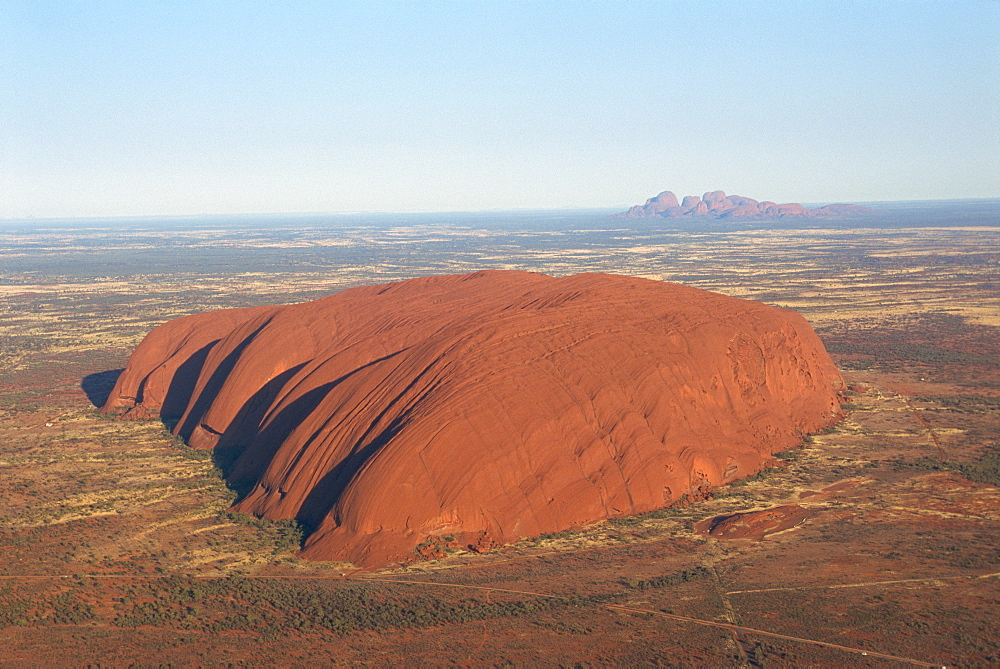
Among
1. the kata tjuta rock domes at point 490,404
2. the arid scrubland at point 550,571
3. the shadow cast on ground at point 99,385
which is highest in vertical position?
the kata tjuta rock domes at point 490,404

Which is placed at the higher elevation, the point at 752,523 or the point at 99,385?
the point at 752,523

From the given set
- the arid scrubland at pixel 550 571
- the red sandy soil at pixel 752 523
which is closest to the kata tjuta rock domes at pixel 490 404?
the arid scrubland at pixel 550 571

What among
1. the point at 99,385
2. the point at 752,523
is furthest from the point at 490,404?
the point at 99,385

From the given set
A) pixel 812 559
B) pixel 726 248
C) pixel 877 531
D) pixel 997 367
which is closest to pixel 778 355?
pixel 877 531

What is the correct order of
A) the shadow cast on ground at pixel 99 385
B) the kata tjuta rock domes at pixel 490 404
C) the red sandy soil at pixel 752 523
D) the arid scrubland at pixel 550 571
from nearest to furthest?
the arid scrubland at pixel 550 571
the kata tjuta rock domes at pixel 490 404
the red sandy soil at pixel 752 523
the shadow cast on ground at pixel 99 385

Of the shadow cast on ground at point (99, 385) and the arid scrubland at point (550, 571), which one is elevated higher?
the arid scrubland at point (550, 571)

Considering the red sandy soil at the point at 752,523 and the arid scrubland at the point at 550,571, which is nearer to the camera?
the arid scrubland at the point at 550,571

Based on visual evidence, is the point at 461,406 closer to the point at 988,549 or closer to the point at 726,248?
the point at 988,549

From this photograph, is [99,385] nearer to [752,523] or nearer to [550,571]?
[550,571]

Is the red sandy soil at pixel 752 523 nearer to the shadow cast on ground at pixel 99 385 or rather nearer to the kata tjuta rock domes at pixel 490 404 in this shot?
the kata tjuta rock domes at pixel 490 404
